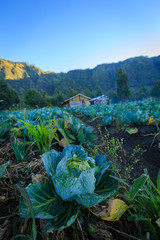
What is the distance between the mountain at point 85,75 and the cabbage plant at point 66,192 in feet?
328

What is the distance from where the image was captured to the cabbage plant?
0.47 meters

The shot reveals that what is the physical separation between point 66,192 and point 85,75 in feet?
475

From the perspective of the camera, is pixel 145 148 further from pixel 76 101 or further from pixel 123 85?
pixel 123 85

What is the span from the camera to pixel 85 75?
134m

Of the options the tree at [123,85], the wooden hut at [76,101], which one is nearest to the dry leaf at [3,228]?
the wooden hut at [76,101]

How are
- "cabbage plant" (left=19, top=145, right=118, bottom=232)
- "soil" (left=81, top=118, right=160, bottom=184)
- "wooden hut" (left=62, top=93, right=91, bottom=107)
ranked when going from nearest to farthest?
"cabbage plant" (left=19, top=145, right=118, bottom=232) → "soil" (left=81, top=118, right=160, bottom=184) → "wooden hut" (left=62, top=93, right=91, bottom=107)

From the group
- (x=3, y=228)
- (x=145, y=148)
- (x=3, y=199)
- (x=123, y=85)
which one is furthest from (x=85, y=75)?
(x=3, y=228)

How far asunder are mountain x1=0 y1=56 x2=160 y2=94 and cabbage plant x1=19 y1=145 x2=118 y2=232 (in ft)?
328

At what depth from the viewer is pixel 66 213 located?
0.52m

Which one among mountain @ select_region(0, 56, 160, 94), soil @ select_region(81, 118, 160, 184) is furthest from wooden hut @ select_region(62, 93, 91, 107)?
mountain @ select_region(0, 56, 160, 94)

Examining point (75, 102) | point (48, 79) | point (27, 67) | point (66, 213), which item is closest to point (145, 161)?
point (66, 213)

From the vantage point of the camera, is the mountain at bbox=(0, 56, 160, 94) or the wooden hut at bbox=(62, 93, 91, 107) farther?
the mountain at bbox=(0, 56, 160, 94)

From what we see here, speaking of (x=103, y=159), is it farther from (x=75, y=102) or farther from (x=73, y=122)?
(x=75, y=102)

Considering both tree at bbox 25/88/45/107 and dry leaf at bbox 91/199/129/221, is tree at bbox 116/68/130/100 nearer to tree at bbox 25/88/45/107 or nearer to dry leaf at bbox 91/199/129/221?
tree at bbox 25/88/45/107
